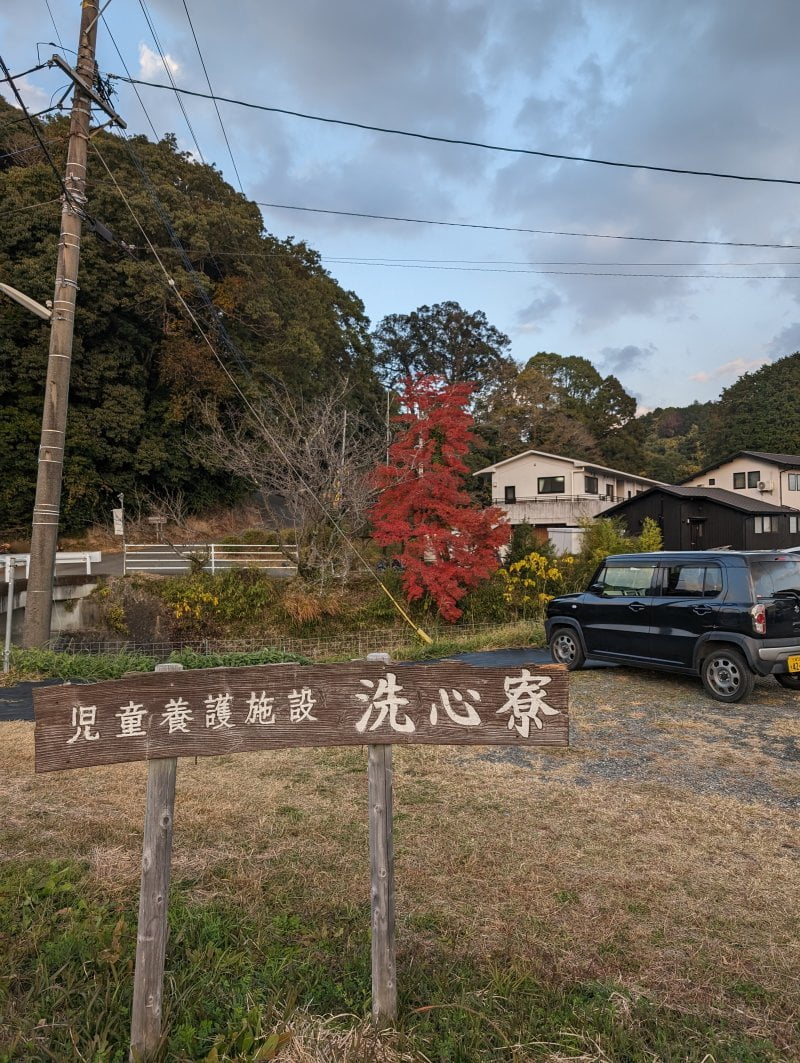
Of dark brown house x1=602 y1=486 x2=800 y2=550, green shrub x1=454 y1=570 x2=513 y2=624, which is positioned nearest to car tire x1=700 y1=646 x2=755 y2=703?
green shrub x1=454 y1=570 x2=513 y2=624

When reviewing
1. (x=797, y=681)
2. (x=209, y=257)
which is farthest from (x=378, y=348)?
(x=797, y=681)

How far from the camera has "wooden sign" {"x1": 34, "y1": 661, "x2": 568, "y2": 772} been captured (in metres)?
2.20

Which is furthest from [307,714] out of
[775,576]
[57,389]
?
[57,389]

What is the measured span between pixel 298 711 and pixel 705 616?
18.0ft

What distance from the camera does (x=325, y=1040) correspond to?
1988 mm

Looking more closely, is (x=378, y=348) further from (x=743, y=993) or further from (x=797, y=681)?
(x=743, y=993)

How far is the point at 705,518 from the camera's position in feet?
91.4

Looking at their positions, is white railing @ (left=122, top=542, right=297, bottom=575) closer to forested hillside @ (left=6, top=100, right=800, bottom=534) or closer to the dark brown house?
forested hillside @ (left=6, top=100, right=800, bottom=534)

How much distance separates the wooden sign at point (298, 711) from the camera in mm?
2197

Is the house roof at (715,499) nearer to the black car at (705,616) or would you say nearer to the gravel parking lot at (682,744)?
the black car at (705,616)

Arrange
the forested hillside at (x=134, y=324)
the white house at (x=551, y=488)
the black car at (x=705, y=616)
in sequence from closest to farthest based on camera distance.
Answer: the black car at (x=705, y=616) → the forested hillside at (x=134, y=324) → the white house at (x=551, y=488)

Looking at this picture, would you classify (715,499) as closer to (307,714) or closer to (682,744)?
(682,744)

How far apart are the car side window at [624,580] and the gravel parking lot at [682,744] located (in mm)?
1123

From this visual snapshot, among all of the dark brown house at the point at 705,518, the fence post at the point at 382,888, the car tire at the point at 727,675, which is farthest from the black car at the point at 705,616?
the dark brown house at the point at 705,518
